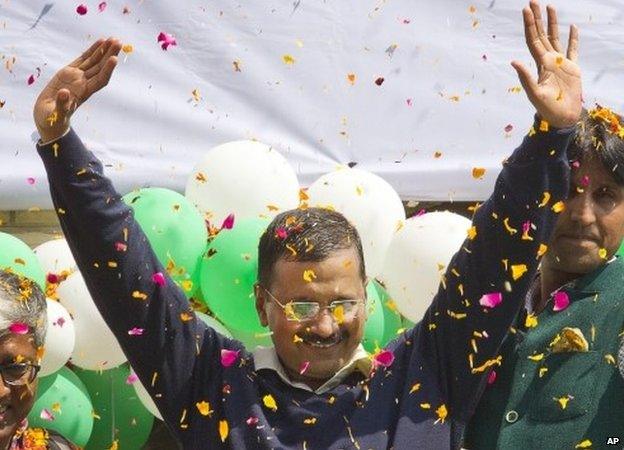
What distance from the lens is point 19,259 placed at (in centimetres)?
314

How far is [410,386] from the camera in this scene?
218cm

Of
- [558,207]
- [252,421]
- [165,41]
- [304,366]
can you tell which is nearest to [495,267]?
[558,207]

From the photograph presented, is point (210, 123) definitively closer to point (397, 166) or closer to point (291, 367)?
point (397, 166)

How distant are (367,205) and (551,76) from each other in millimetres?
1264

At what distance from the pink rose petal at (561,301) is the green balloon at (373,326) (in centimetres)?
97

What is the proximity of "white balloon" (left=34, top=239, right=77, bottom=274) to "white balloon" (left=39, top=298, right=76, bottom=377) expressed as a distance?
197 mm

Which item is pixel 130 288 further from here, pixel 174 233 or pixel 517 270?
pixel 174 233

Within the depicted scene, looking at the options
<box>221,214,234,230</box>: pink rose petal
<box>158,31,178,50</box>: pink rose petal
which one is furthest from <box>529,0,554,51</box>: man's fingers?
<box>158,31,178,50</box>: pink rose petal

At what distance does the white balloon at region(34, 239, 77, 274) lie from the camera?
339cm

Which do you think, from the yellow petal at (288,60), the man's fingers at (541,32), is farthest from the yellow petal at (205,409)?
the yellow petal at (288,60)

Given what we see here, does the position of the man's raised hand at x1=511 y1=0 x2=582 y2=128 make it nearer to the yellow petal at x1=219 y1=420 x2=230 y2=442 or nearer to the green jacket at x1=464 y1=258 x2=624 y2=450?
the green jacket at x1=464 y1=258 x2=624 y2=450

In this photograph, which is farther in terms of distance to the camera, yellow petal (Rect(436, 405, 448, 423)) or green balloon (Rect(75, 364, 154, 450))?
green balloon (Rect(75, 364, 154, 450))

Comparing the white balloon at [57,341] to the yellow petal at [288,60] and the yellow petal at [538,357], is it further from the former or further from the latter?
Result: the yellow petal at [538,357]

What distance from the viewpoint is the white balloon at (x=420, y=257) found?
329 cm
